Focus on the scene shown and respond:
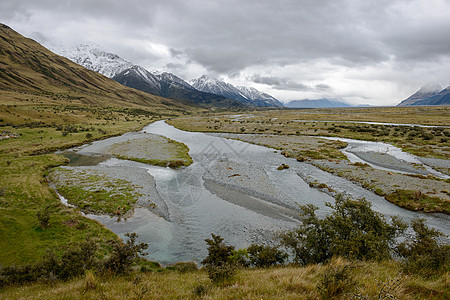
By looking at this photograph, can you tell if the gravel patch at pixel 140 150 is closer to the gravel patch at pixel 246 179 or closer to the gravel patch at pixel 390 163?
the gravel patch at pixel 246 179

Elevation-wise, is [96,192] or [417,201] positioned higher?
[417,201]

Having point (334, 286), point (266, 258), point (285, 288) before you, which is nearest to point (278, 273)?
point (285, 288)

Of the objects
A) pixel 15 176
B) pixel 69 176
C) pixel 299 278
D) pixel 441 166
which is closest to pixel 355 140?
pixel 441 166

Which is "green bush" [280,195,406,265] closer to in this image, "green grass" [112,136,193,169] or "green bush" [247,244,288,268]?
"green bush" [247,244,288,268]

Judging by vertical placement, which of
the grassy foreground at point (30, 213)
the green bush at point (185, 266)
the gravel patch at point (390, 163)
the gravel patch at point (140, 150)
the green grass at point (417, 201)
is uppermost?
the gravel patch at point (390, 163)

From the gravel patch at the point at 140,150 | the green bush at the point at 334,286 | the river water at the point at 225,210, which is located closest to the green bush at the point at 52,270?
the river water at the point at 225,210

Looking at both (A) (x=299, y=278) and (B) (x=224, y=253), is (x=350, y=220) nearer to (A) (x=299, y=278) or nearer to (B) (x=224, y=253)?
(A) (x=299, y=278)

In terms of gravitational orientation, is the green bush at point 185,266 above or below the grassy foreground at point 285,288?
below

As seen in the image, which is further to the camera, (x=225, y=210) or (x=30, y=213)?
(x=225, y=210)

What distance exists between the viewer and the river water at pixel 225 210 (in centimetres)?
2025

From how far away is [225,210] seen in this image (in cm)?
2605

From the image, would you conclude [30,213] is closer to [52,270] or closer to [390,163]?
[52,270]

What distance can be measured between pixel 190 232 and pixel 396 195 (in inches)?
1119

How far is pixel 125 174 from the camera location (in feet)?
123
